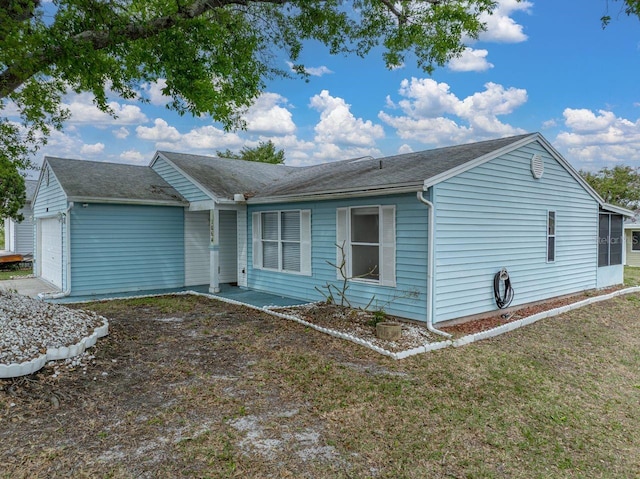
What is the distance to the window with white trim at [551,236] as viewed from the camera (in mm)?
10008

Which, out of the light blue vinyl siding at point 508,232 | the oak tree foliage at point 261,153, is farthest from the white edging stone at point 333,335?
the oak tree foliage at point 261,153

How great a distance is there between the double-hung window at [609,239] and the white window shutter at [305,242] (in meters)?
8.59

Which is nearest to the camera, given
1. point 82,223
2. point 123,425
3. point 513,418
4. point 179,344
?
point 123,425

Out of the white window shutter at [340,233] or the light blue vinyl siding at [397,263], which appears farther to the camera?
the white window shutter at [340,233]

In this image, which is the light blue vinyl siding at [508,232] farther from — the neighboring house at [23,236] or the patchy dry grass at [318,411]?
the neighboring house at [23,236]

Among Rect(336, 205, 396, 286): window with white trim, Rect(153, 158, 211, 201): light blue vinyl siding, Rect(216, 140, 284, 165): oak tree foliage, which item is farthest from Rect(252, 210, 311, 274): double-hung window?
Rect(216, 140, 284, 165): oak tree foliage

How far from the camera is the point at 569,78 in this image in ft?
45.4

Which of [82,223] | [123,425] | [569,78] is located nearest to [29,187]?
[82,223]

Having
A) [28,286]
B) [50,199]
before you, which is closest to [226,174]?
[50,199]

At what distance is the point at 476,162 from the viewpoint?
7.93 metres

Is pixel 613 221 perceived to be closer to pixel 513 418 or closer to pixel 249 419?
pixel 513 418

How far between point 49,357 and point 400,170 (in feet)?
22.8

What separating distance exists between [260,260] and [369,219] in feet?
12.8

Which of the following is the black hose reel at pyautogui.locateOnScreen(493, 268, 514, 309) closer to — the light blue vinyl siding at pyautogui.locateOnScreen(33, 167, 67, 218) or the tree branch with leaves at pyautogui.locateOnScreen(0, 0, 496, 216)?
the tree branch with leaves at pyautogui.locateOnScreen(0, 0, 496, 216)
